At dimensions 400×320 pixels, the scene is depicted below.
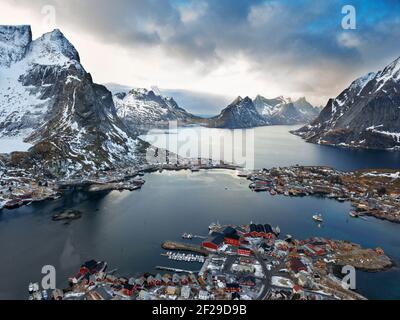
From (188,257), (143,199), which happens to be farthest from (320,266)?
(143,199)

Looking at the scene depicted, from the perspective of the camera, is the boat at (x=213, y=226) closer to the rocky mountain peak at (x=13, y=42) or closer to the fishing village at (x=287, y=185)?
the fishing village at (x=287, y=185)

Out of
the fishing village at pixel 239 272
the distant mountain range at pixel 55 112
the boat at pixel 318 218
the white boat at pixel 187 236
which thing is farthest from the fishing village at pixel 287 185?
the white boat at pixel 187 236

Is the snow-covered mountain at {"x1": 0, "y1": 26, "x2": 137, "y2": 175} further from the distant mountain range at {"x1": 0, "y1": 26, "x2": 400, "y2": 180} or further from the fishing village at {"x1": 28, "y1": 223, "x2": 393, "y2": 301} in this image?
the fishing village at {"x1": 28, "y1": 223, "x2": 393, "y2": 301}

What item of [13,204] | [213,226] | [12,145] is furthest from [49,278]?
[12,145]

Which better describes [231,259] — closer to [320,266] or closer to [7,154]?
[320,266]

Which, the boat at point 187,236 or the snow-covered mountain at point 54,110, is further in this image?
the snow-covered mountain at point 54,110

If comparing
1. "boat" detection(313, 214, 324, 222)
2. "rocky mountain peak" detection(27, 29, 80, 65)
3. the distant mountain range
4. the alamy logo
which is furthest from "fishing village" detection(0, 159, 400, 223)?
"rocky mountain peak" detection(27, 29, 80, 65)

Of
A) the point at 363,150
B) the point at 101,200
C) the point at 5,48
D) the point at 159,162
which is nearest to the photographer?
the point at 101,200
